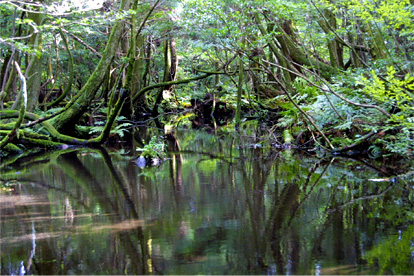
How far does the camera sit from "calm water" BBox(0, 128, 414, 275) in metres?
2.77

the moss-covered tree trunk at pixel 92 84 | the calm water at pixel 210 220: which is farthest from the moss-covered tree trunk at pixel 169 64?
the calm water at pixel 210 220

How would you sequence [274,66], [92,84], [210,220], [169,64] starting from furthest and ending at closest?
[169,64], [274,66], [92,84], [210,220]

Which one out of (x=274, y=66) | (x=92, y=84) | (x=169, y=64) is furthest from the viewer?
(x=169, y=64)

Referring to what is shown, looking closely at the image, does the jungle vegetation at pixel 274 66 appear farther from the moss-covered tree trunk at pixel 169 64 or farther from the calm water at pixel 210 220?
the moss-covered tree trunk at pixel 169 64

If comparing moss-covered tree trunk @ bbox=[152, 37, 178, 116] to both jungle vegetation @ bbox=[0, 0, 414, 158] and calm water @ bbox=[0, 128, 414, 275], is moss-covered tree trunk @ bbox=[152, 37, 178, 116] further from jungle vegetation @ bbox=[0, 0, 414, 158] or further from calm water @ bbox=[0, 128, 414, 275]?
calm water @ bbox=[0, 128, 414, 275]

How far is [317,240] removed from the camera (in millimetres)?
3105

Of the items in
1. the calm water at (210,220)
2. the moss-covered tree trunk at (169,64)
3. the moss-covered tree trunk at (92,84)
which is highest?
the moss-covered tree trunk at (169,64)

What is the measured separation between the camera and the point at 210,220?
3.72m

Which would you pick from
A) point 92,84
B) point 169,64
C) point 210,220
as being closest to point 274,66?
point 92,84

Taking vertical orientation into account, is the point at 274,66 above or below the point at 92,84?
above

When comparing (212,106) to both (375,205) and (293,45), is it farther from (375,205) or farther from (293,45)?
(375,205)

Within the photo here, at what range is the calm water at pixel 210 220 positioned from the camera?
2771mm

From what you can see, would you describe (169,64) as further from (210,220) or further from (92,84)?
(210,220)

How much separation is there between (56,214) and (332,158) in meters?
4.88
